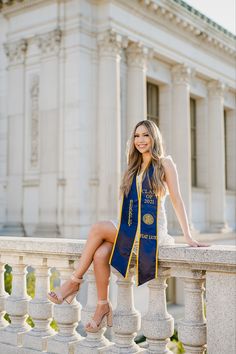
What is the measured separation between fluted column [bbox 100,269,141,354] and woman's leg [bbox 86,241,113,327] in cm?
18

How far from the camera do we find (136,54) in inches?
851

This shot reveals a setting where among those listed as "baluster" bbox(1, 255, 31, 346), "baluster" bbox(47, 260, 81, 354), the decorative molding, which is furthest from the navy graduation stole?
the decorative molding

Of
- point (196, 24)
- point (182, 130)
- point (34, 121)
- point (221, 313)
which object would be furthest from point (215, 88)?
point (221, 313)

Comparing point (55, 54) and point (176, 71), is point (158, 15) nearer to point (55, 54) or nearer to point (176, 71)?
point (176, 71)

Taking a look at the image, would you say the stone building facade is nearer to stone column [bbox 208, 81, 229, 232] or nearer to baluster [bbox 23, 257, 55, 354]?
stone column [bbox 208, 81, 229, 232]

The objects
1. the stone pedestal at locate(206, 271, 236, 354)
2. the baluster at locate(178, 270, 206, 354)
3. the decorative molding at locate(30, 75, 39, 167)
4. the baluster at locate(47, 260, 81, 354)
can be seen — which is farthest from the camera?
the decorative molding at locate(30, 75, 39, 167)

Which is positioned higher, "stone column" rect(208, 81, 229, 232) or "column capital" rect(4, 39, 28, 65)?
"column capital" rect(4, 39, 28, 65)

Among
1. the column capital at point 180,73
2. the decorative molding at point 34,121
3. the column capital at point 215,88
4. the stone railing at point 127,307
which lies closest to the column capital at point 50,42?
the decorative molding at point 34,121

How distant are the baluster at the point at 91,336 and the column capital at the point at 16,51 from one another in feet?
56.2

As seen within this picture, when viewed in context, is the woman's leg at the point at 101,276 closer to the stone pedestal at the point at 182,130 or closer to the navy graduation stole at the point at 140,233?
the navy graduation stole at the point at 140,233

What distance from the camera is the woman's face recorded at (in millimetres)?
5086

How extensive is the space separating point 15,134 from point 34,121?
1014mm

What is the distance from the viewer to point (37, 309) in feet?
18.0

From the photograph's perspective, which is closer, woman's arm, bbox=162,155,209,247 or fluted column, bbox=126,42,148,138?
woman's arm, bbox=162,155,209,247
